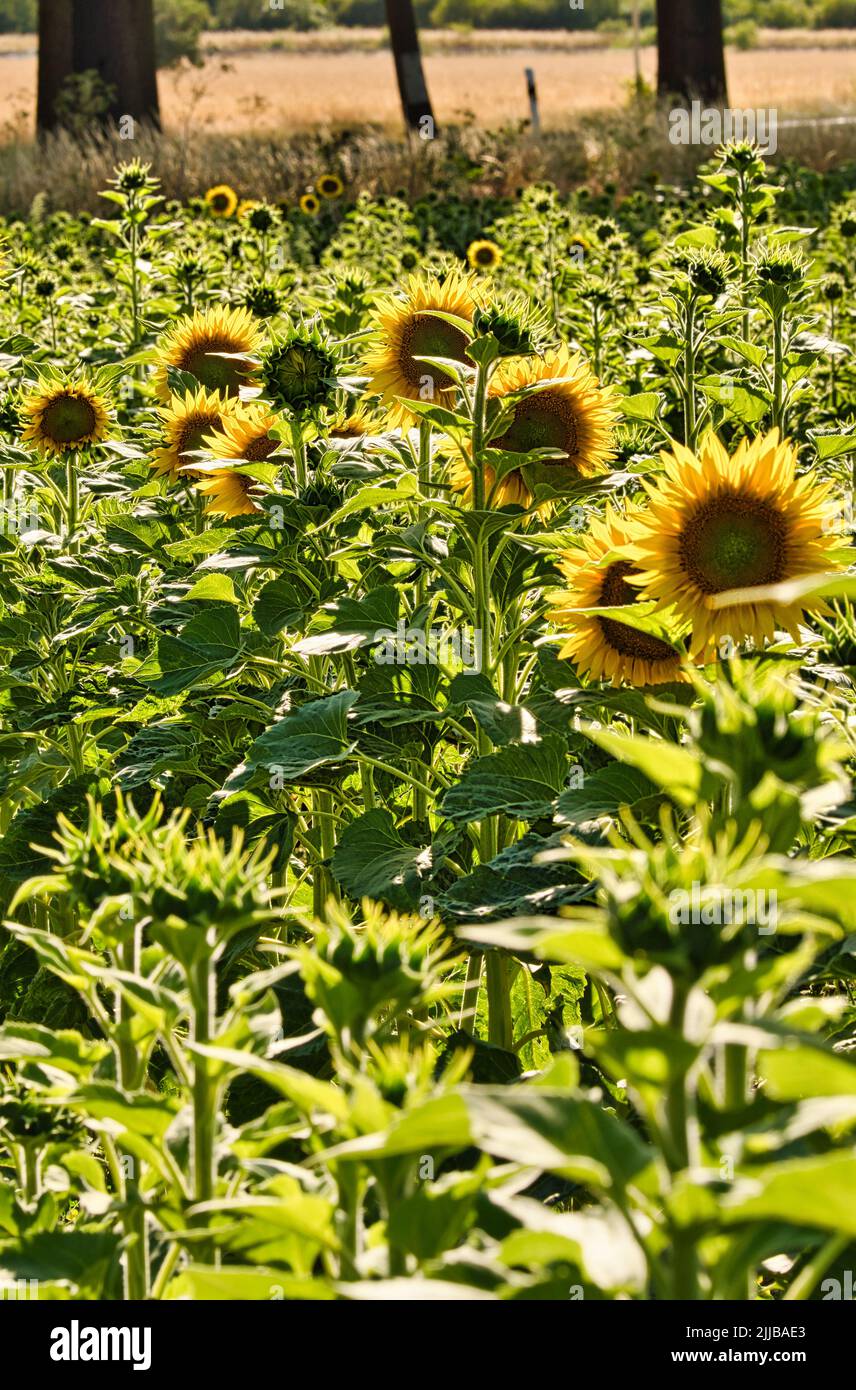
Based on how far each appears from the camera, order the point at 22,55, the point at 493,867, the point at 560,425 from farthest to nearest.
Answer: the point at 22,55 < the point at 560,425 < the point at 493,867

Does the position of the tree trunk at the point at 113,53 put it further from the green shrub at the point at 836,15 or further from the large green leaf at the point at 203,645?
the green shrub at the point at 836,15

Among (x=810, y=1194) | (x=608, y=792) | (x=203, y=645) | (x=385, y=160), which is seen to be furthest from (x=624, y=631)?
(x=385, y=160)

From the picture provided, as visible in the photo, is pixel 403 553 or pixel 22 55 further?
pixel 22 55

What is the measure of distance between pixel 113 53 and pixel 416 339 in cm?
1457

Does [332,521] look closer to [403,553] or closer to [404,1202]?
[403,553]

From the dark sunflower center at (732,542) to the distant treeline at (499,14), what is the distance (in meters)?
62.0

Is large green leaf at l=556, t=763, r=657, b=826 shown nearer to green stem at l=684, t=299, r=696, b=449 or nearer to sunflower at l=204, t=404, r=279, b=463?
green stem at l=684, t=299, r=696, b=449

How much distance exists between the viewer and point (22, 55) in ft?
174

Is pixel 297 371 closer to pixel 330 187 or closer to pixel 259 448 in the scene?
pixel 259 448

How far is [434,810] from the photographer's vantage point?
7.82 ft

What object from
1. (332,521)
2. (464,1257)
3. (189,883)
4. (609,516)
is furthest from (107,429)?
(464,1257)

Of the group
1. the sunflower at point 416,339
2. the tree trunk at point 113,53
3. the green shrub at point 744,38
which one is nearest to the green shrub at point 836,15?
the green shrub at point 744,38

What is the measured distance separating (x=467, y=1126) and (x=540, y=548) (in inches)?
61.4

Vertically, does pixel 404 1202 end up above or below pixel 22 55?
below
